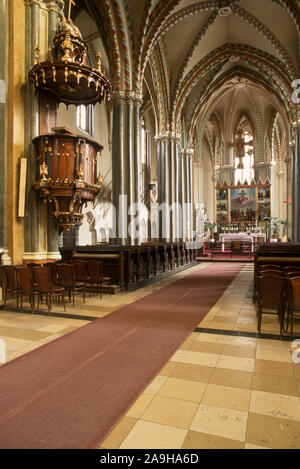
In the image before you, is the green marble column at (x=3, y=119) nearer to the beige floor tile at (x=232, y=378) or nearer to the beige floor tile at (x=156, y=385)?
the beige floor tile at (x=156, y=385)

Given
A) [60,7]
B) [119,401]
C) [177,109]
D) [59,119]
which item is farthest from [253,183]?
[119,401]

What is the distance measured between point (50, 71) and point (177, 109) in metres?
13.6

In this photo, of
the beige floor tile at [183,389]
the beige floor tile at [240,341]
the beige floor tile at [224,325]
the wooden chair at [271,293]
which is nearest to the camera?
the beige floor tile at [183,389]

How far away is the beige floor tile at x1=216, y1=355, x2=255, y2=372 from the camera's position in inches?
153

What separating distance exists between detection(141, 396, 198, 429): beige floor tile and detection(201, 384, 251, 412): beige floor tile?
0.20 m

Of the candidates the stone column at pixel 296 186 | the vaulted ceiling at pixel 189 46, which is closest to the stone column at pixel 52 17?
the vaulted ceiling at pixel 189 46

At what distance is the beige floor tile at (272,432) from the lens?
242 centimetres

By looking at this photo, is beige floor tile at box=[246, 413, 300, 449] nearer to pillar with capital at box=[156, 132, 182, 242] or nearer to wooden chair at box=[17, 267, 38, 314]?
wooden chair at box=[17, 267, 38, 314]

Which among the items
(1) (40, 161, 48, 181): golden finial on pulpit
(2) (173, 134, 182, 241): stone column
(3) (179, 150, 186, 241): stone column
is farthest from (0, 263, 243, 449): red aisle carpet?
(3) (179, 150, 186, 241): stone column

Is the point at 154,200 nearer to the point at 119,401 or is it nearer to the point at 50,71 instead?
the point at 50,71

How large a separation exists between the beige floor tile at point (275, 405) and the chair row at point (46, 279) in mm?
4459

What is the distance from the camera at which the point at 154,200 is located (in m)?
25.3

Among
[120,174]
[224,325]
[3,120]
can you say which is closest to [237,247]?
[120,174]
